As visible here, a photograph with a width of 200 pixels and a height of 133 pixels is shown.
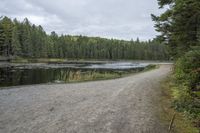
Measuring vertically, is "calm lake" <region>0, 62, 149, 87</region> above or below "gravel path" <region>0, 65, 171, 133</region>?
below

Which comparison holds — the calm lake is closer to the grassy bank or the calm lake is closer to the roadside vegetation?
the roadside vegetation

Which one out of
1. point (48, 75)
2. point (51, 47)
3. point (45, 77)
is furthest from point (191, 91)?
point (51, 47)

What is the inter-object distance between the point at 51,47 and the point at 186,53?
90367mm

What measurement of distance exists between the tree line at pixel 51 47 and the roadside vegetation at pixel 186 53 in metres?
6.16

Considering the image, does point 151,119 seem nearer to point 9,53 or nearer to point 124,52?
point 9,53

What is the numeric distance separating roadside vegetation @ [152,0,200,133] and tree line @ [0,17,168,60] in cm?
616

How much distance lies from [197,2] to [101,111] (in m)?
7.40

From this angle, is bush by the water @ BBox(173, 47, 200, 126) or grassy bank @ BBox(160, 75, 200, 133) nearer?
grassy bank @ BBox(160, 75, 200, 133)

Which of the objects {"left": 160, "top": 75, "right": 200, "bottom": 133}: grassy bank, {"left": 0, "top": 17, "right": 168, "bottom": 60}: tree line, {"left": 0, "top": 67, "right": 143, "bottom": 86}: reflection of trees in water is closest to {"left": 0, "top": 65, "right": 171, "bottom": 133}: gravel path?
{"left": 160, "top": 75, "right": 200, "bottom": 133}: grassy bank

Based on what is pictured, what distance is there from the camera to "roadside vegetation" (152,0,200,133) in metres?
9.80

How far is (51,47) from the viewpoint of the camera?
98.2 metres

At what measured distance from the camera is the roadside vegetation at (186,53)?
9797 mm

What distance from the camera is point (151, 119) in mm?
8727

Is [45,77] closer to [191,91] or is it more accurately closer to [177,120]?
[191,91]
